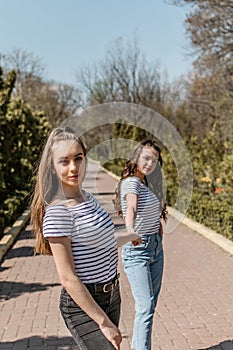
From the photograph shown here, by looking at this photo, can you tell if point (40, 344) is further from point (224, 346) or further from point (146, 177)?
point (146, 177)

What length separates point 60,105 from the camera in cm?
5412

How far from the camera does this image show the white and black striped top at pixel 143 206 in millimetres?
3814

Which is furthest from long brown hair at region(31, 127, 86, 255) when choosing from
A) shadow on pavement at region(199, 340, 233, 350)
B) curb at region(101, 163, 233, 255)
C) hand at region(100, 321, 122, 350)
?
curb at region(101, 163, 233, 255)

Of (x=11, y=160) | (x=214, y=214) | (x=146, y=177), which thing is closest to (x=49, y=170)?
(x=146, y=177)

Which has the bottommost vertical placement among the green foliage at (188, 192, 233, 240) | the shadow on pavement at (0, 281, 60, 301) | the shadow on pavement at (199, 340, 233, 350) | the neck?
the shadow on pavement at (0, 281, 60, 301)

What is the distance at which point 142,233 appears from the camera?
12.7 ft

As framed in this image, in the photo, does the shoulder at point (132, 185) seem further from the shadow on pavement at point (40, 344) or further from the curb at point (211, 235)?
the curb at point (211, 235)

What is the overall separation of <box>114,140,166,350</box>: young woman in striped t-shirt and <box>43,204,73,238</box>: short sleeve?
1.39 metres

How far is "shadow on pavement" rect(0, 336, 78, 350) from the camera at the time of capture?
467cm

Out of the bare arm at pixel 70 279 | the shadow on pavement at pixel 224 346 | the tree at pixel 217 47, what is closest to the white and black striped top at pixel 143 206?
the shadow on pavement at pixel 224 346

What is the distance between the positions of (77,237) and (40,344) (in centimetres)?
278

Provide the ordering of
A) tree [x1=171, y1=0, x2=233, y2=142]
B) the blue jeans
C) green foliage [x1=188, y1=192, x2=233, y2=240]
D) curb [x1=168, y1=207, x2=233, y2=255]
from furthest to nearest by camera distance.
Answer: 1. tree [x1=171, y1=0, x2=233, y2=142]
2. green foliage [x1=188, y1=192, x2=233, y2=240]
3. curb [x1=168, y1=207, x2=233, y2=255]
4. the blue jeans

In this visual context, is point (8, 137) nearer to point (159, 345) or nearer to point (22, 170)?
point (22, 170)

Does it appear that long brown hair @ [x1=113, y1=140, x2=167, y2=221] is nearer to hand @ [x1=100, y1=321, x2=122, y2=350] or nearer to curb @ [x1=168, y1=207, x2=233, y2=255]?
hand @ [x1=100, y1=321, x2=122, y2=350]
